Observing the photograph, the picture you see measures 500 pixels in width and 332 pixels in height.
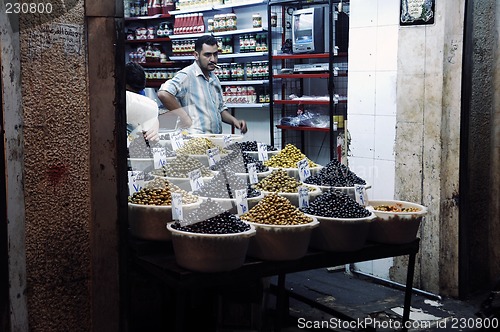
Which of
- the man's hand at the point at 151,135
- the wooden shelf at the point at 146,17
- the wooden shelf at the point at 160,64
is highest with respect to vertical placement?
the wooden shelf at the point at 146,17

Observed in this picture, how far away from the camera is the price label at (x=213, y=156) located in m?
3.51

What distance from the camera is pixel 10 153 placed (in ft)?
7.25

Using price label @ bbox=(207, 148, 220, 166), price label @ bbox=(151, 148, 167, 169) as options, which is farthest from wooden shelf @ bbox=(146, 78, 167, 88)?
price label @ bbox=(151, 148, 167, 169)

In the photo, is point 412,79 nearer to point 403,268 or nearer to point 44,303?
point 403,268

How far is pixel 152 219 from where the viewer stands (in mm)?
2785

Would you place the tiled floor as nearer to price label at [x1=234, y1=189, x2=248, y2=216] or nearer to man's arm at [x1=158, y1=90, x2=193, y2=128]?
price label at [x1=234, y1=189, x2=248, y2=216]

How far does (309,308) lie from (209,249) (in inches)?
69.6

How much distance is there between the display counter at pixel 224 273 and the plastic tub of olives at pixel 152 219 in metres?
0.05

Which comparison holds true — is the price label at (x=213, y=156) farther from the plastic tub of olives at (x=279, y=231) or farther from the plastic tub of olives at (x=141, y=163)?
the plastic tub of olives at (x=279, y=231)

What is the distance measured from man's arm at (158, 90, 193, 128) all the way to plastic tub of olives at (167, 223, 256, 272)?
9.60 feet

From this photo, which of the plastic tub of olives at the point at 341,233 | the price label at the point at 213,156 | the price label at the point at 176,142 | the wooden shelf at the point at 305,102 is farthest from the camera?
the wooden shelf at the point at 305,102

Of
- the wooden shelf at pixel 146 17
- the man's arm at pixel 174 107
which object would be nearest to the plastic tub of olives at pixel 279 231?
the man's arm at pixel 174 107

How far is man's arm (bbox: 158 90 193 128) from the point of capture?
5.35 m

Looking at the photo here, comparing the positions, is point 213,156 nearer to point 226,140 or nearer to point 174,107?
point 226,140
